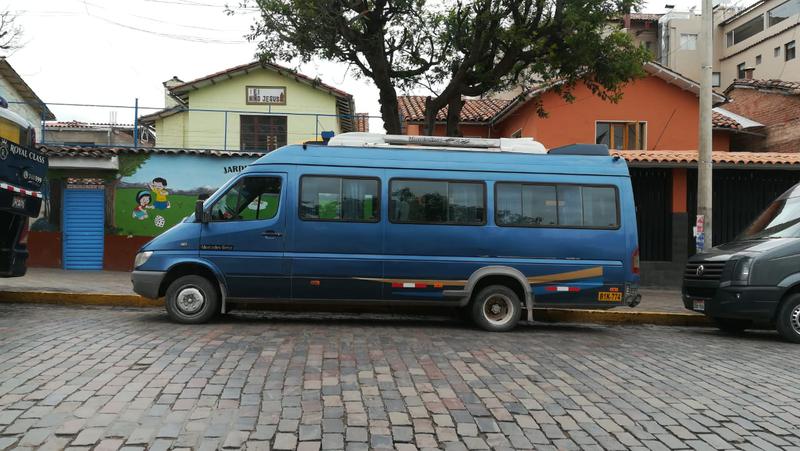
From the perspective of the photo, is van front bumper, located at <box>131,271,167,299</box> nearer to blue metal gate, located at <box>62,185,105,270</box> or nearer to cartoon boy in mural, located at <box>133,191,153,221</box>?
cartoon boy in mural, located at <box>133,191,153,221</box>

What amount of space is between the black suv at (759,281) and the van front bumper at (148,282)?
7.69m

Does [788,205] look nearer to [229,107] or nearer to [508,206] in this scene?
[508,206]

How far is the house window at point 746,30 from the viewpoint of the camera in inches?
1698

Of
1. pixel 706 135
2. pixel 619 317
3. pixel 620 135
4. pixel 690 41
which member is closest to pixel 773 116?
pixel 620 135

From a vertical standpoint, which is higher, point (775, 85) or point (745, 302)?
point (775, 85)

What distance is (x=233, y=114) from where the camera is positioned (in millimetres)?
21203

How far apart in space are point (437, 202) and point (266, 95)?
1510cm

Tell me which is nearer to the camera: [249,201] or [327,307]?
[249,201]

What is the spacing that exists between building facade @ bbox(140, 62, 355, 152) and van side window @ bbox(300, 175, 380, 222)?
11.8 meters

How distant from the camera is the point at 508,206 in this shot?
28.5 ft

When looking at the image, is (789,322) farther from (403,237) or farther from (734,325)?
(403,237)

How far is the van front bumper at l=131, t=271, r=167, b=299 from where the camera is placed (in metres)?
8.30

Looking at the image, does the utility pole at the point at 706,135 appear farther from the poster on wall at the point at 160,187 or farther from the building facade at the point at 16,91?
the building facade at the point at 16,91

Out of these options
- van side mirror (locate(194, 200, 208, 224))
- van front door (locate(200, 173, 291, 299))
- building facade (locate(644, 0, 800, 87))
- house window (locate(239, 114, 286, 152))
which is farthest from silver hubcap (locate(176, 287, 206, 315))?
building facade (locate(644, 0, 800, 87))
